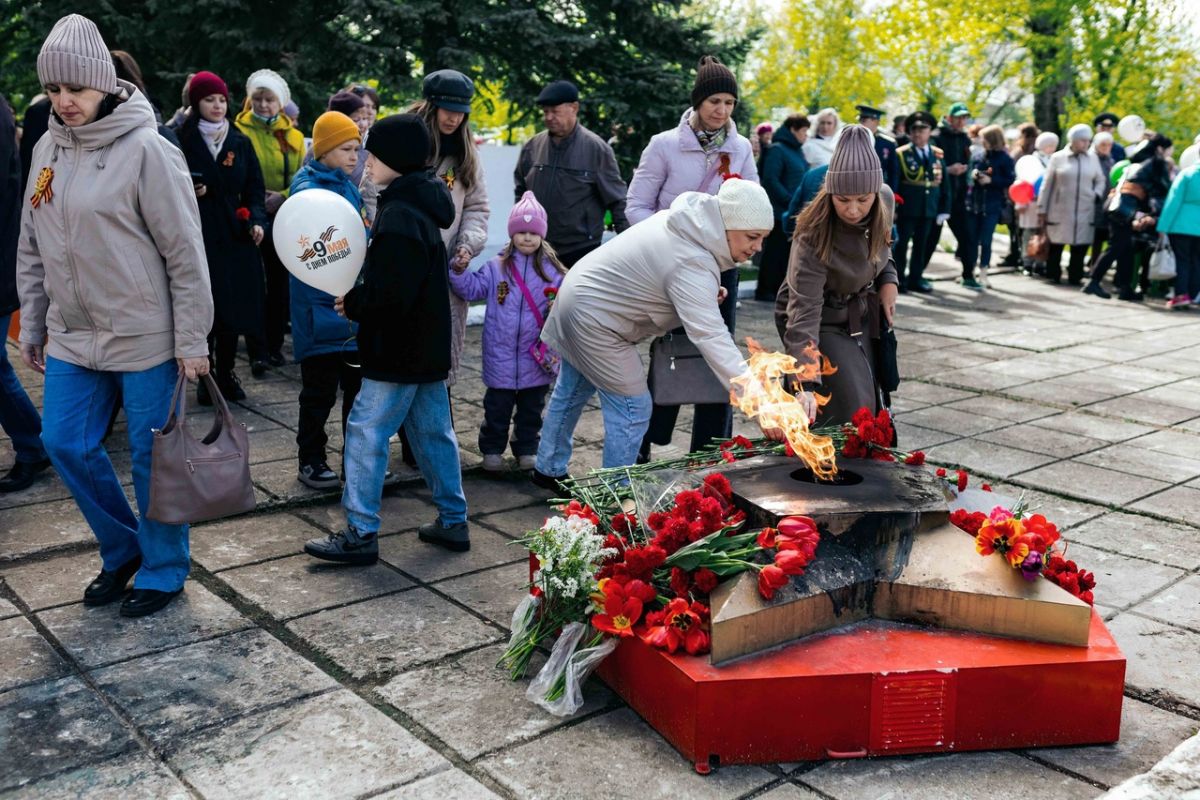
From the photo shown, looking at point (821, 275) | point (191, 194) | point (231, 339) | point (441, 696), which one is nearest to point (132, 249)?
point (191, 194)

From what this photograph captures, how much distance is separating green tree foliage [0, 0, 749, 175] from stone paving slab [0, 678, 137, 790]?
9.27m

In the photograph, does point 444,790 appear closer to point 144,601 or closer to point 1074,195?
point 144,601

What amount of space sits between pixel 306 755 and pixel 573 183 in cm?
460

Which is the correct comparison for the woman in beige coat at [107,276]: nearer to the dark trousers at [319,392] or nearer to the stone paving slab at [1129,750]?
the dark trousers at [319,392]

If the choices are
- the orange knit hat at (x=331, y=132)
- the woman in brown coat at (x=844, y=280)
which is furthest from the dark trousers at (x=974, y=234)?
the orange knit hat at (x=331, y=132)

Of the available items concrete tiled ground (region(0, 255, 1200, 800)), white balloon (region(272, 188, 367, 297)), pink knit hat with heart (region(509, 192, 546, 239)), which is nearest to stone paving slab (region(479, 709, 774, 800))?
concrete tiled ground (region(0, 255, 1200, 800))

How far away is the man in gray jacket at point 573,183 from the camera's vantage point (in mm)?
7266

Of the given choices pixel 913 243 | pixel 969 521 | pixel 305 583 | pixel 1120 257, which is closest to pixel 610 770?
pixel 969 521

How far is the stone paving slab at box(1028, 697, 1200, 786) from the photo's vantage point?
135 inches

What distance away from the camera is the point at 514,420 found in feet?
21.4

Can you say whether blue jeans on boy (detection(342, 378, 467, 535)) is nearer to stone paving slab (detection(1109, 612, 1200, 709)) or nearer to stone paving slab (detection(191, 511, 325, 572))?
stone paving slab (detection(191, 511, 325, 572))

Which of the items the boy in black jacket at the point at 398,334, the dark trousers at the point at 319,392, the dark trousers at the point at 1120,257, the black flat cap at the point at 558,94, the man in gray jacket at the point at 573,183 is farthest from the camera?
the dark trousers at the point at 1120,257

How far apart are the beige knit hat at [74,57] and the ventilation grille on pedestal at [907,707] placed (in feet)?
10.6

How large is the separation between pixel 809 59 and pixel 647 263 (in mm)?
33379
